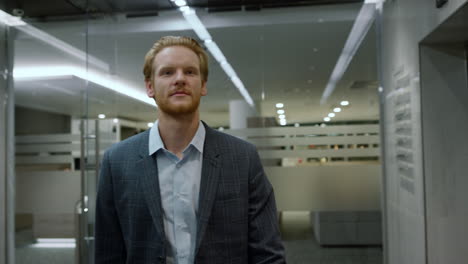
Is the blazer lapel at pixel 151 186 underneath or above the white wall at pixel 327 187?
above

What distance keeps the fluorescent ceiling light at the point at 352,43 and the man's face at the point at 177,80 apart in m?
2.57

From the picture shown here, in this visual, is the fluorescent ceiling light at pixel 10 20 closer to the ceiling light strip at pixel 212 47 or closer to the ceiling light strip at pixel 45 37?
the ceiling light strip at pixel 45 37

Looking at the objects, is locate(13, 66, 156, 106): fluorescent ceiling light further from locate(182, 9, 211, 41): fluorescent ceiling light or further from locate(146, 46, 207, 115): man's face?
locate(146, 46, 207, 115): man's face

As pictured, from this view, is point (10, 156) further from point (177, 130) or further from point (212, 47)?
point (177, 130)

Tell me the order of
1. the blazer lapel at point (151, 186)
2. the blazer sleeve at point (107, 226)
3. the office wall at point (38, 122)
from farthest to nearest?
1. the office wall at point (38, 122)
2. the blazer sleeve at point (107, 226)
3. the blazer lapel at point (151, 186)

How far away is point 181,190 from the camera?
1165 mm

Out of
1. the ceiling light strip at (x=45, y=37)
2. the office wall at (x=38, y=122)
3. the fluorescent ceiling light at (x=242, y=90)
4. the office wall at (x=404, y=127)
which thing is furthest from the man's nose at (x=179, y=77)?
the office wall at (x=38, y=122)

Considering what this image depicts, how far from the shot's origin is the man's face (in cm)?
115

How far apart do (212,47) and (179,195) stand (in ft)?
8.45

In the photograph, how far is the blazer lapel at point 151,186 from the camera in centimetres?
113

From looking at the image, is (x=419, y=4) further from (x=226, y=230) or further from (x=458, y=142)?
(x=226, y=230)

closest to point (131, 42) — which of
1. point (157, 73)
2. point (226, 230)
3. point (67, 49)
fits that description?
point (67, 49)

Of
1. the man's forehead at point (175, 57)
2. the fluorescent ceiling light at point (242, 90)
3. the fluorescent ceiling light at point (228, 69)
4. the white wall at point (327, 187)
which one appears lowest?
the white wall at point (327, 187)

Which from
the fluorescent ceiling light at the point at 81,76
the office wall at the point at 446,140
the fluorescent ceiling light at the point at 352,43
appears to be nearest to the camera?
the office wall at the point at 446,140
